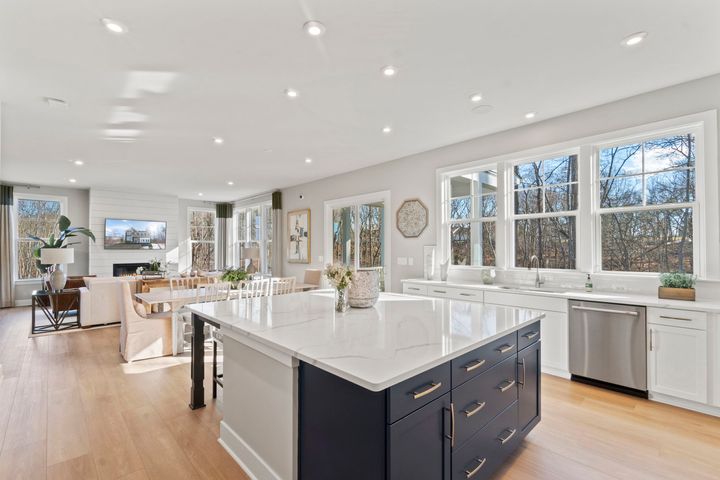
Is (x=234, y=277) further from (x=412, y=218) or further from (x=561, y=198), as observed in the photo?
(x=561, y=198)

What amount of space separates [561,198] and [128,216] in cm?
913

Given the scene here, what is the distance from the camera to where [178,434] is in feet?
7.75

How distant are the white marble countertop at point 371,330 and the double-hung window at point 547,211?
195 centimetres

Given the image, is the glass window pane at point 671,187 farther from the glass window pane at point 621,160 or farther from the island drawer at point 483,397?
the island drawer at point 483,397

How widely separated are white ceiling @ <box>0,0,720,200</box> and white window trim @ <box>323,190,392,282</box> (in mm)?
1259

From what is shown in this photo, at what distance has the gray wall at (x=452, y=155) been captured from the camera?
307 centimetres

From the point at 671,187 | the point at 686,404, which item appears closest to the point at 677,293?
the point at 686,404

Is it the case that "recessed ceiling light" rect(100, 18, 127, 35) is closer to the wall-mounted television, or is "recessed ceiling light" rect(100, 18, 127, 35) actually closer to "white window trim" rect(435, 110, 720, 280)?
"white window trim" rect(435, 110, 720, 280)

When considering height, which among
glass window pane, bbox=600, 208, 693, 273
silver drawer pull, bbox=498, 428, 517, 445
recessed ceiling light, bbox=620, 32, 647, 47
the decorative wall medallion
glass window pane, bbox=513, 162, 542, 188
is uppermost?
recessed ceiling light, bbox=620, 32, 647, 47

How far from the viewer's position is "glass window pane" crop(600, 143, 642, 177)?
11.0 ft

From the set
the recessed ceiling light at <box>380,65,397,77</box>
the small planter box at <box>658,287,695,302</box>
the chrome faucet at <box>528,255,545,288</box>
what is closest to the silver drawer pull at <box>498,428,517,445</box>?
the small planter box at <box>658,287,695,302</box>

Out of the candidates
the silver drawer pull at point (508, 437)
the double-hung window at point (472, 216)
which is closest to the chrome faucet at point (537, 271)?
the double-hung window at point (472, 216)

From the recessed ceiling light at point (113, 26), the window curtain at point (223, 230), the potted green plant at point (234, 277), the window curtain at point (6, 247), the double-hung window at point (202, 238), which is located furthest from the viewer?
the window curtain at point (223, 230)

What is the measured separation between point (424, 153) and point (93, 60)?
390 centimetres
